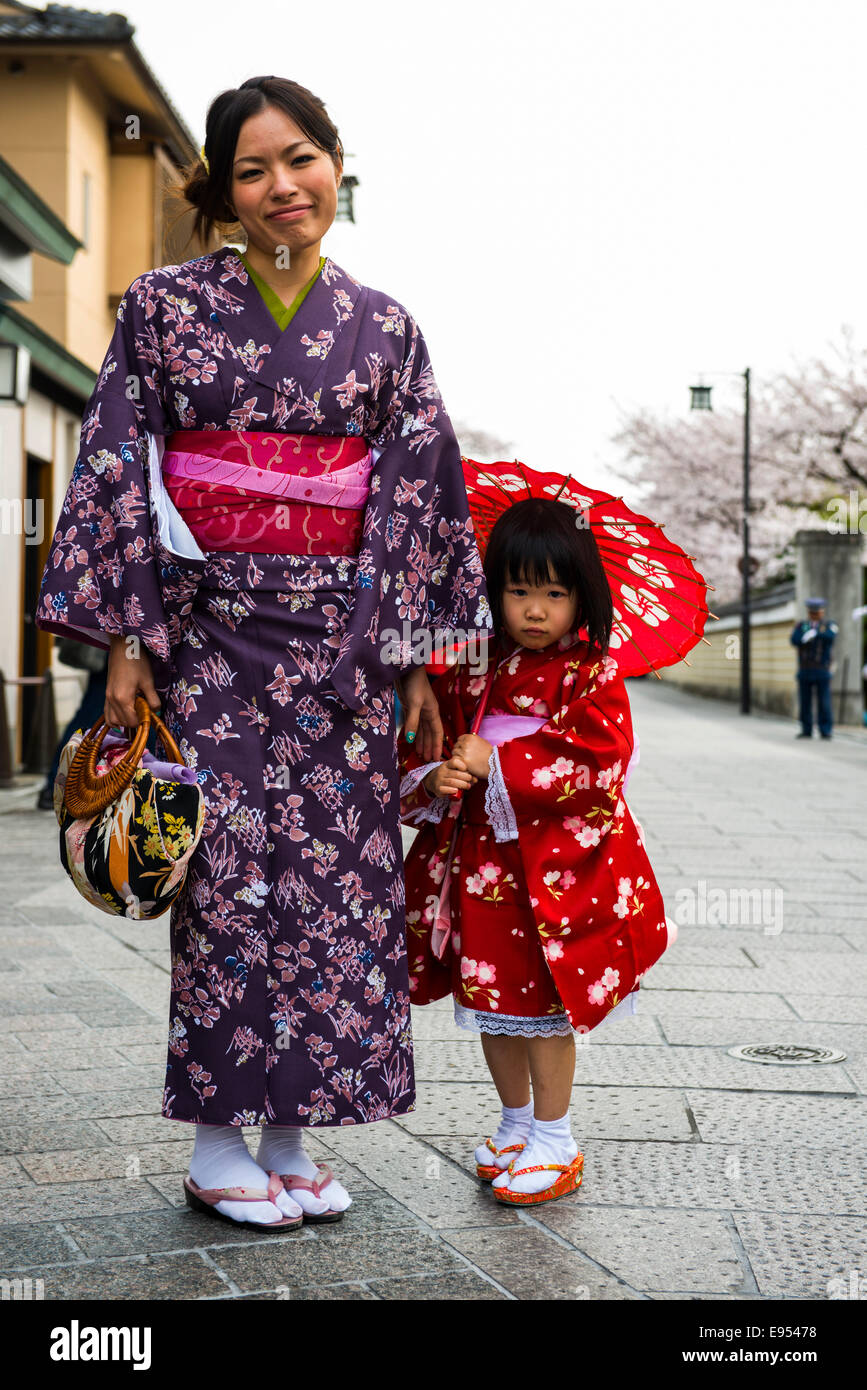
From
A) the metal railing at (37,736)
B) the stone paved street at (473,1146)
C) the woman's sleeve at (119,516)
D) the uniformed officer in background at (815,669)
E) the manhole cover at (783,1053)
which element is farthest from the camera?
the uniformed officer in background at (815,669)

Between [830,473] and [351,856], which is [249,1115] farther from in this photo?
[830,473]

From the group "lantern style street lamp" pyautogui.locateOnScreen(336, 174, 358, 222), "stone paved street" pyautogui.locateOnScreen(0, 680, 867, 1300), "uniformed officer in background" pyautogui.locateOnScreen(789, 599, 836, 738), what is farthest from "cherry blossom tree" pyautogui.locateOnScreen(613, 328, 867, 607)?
"stone paved street" pyautogui.locateOnScreen(0, 680, 867, 1300)

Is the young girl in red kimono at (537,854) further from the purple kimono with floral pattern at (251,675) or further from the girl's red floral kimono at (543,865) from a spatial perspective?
the purple kimono with floral pattern at (251,675)

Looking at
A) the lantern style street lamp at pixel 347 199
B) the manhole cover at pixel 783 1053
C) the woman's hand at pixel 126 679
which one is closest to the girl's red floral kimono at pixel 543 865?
the woman's hand at pixel 126 679

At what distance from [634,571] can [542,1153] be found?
1.23 meters

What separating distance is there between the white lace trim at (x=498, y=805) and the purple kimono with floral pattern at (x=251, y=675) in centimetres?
26

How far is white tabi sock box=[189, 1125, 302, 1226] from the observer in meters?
2.71

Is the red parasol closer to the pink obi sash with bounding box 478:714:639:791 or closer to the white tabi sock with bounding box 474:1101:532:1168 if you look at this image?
the pink obi sash with bounding box 478:714:639:791

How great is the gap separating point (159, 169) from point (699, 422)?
63.0 ft

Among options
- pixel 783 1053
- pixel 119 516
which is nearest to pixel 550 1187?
pixel 783 1053

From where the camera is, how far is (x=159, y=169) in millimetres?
19016

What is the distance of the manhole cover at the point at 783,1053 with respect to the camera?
395 cm

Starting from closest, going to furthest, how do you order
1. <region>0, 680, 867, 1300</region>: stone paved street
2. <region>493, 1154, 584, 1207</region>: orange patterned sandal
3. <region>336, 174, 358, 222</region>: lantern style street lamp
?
<region>0, 680, 867, 1300</region>: stone paved street < <region>493, 1154, 584, 1207</region>: orange patterned sandal < <region>336, 174, 358, 222</region>: lantern style street lamp

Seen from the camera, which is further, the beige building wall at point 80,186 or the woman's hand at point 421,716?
the beige building wall at point 80,186
